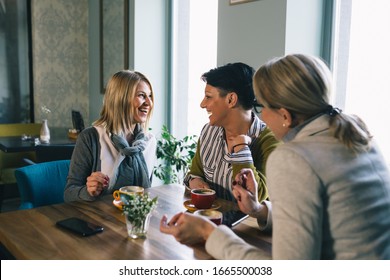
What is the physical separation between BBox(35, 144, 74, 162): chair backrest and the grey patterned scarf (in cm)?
146

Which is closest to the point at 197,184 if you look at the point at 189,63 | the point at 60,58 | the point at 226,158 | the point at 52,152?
the point at 226,158

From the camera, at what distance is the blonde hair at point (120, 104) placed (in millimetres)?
1994

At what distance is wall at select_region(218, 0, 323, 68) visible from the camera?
92.4 inches

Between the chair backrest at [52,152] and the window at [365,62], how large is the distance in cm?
215

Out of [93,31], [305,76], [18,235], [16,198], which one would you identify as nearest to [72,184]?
[18,235]

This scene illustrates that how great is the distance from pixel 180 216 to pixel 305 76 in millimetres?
538

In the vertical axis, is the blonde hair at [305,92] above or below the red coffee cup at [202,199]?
above

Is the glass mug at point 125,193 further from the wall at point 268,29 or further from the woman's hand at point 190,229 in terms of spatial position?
the wall at point 268,29

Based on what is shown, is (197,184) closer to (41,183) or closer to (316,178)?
(41,183)

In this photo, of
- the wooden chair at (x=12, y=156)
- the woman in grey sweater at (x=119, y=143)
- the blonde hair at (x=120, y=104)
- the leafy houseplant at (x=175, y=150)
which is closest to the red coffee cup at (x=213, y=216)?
the woman in grey sweater at (x=119, y=143)

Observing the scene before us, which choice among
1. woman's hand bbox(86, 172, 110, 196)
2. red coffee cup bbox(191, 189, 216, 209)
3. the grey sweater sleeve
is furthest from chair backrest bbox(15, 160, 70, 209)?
red coffee cup bbox(191, 189, 216, 209)

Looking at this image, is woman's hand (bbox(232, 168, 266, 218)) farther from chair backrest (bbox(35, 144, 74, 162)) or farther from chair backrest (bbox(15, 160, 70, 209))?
chair backrest (bbox(35, 144, 74, 162))
